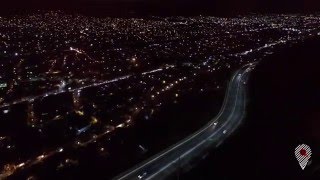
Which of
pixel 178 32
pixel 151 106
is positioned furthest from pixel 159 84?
pixel 178 32

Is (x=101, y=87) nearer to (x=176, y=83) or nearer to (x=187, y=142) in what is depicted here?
(x=176, y=83)

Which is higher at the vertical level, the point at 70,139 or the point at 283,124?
the point at 283,124

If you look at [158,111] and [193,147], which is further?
[158,111]

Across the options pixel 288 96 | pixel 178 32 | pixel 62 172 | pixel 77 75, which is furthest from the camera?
pixel 178 32

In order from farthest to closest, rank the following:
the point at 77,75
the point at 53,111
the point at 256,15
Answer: the point at 256,15
the point at 77,75
the point at 53,111
